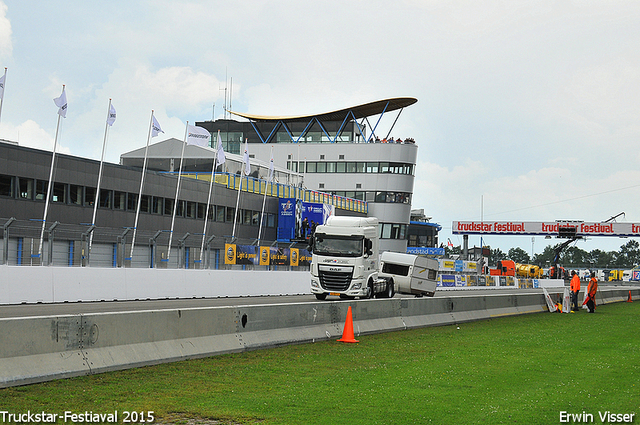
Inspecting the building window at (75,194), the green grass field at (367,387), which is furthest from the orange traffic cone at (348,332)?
the building window at (75,194)

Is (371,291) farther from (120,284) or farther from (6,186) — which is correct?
(6,186)

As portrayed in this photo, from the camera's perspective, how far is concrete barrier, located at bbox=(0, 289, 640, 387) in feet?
28.8

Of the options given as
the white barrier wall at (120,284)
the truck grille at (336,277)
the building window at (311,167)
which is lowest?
the white barrier wall at (120,284)

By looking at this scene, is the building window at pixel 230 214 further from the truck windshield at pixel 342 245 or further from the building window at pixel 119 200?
the truck windshield at pixel 342 245

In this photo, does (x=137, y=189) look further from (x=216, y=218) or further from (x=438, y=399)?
(x=438, y=399)

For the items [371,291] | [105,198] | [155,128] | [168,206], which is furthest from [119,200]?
[371,291]

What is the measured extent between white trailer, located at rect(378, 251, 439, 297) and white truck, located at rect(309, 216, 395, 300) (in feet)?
28.4

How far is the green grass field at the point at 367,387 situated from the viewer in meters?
7.79

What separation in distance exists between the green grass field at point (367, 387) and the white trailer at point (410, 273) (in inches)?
938

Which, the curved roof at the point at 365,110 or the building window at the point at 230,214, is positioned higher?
Answer: the curved roof at the point at 365,110

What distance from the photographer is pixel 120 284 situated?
26109 mm

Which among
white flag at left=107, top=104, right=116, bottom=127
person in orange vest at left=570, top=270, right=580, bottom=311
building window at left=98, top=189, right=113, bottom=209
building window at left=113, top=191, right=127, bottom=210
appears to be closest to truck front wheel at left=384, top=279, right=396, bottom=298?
person in orange vest at left=570, top=270, right=580, bottom=311

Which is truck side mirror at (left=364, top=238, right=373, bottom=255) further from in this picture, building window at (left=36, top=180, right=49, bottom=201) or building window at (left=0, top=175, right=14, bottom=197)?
building window at (left=36, top=180, right=49, bottom=201)

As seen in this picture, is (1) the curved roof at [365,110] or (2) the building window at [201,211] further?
(1) the curved roof at [365,110]
